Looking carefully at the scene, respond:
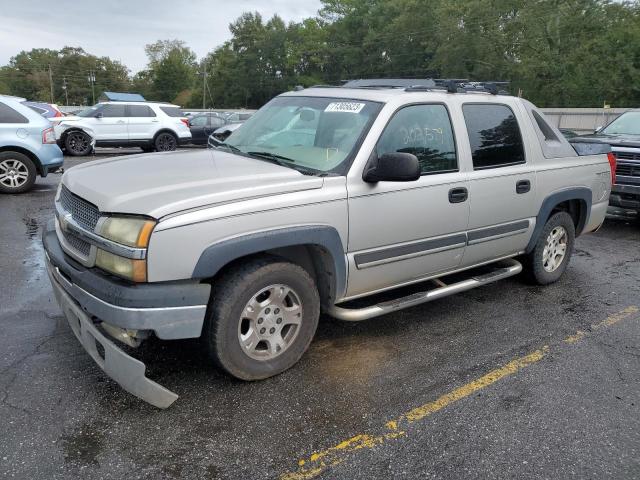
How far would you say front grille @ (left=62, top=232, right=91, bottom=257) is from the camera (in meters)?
3.03

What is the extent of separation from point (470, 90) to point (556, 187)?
1.25 meters

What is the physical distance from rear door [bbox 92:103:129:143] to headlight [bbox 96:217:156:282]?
47.8ft

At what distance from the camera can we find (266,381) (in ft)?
10.9

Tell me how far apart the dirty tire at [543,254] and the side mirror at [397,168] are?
225 centimetres

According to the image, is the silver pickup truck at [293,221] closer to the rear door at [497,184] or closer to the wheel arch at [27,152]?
the rear door at [497,184]

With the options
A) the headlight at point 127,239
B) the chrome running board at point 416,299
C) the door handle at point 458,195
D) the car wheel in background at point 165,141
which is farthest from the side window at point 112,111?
the headlight at point 127,239

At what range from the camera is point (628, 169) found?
26.1 feet

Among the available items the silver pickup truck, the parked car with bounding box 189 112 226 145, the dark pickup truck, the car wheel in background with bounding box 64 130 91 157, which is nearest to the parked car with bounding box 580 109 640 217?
the dark pickup truck

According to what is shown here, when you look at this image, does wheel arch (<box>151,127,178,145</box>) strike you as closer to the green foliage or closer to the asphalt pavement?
the asphalt pavement

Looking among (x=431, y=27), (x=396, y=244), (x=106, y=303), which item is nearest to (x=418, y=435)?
(x=396, y=244)

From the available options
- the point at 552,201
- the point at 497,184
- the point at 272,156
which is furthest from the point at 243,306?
the point at 552,201

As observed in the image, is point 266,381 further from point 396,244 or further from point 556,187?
point 556,187

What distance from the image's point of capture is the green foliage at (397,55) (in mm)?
43188

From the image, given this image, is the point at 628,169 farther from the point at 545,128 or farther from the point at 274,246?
the point at 274,246
